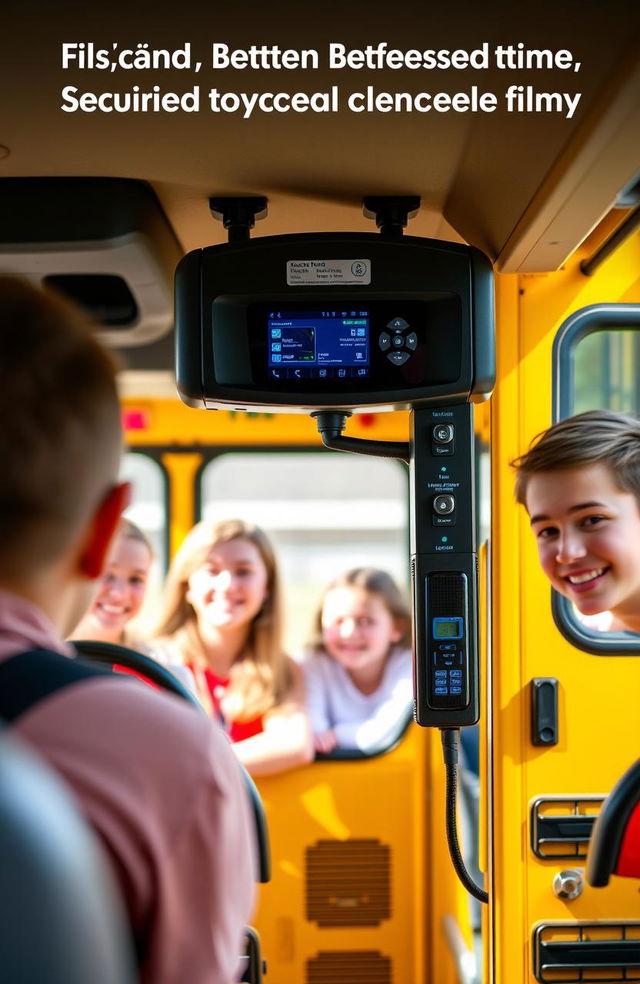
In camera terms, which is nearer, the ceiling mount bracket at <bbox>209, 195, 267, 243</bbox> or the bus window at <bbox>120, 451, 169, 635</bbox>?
the ceiling mount bracket at <bbox>209, 195, 267, 243</bbox>

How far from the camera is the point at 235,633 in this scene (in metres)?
4.26

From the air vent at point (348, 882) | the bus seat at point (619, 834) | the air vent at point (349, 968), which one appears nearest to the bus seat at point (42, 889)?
the bus seat at point (619, 834)

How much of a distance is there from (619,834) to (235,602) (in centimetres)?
269

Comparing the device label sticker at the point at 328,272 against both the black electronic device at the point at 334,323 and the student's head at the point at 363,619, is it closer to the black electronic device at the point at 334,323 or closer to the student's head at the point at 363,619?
the black electronic device at the point at 334,323

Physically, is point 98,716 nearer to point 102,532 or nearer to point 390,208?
point 102,532

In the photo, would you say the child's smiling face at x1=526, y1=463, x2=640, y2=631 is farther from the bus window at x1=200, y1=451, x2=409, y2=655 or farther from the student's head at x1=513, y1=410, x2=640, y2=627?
the bus window at x1=200, y1=451, x2=409, y2=655

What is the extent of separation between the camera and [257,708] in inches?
164

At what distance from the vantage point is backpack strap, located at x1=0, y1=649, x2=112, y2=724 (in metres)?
0.76

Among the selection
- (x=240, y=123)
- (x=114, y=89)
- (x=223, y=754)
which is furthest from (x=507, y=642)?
(x=223, y=754)

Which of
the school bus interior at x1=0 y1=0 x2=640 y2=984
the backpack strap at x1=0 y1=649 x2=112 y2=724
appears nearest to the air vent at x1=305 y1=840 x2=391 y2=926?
the school bus interior at x1=0 y1=0 x2=640 y2=984

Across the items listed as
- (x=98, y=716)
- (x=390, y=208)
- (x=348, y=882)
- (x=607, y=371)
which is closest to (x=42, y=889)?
(x=98, y=716)

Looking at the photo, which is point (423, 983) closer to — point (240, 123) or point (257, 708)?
point (257, 708)

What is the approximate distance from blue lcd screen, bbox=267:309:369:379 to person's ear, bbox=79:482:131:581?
1247 millimetres

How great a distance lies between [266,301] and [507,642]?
979mm
